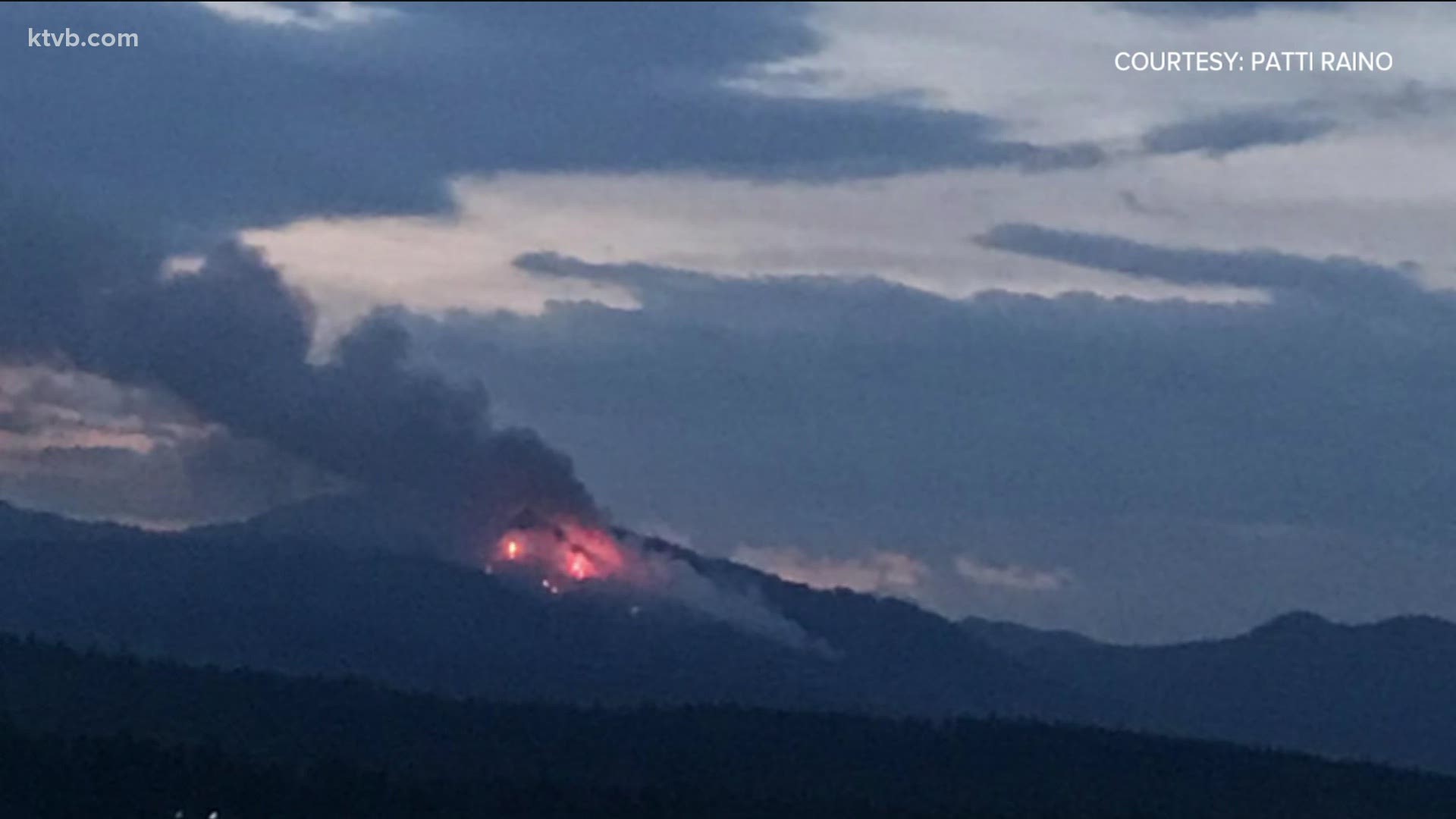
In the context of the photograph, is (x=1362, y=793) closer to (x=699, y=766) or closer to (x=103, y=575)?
(x=699, y=766)

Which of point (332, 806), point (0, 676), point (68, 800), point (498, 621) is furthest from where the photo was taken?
point (498, 621)

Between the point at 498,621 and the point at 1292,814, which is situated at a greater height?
the point at 498,621

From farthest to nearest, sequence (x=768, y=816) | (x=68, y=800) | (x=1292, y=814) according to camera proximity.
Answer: (x=1292, y=814), (x=768, y=816), (x=68, y=800)

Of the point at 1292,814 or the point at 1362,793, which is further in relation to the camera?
the point at 1362,793

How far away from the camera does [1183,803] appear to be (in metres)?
92.6

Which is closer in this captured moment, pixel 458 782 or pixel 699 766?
pixel 458 782

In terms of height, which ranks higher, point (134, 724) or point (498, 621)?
point (498, 621)

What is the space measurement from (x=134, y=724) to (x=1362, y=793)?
147 feet

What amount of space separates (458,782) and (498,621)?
110 m

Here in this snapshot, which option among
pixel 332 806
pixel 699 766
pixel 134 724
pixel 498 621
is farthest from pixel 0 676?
pixel 498 621

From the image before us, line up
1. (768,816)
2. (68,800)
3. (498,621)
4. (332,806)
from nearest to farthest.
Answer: (68,800), (332,806), (768,816), (498,621)

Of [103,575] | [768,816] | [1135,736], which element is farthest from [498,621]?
[768,816]

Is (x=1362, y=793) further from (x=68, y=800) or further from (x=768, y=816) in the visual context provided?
(x=68, y=800)

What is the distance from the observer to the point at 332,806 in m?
69.3
